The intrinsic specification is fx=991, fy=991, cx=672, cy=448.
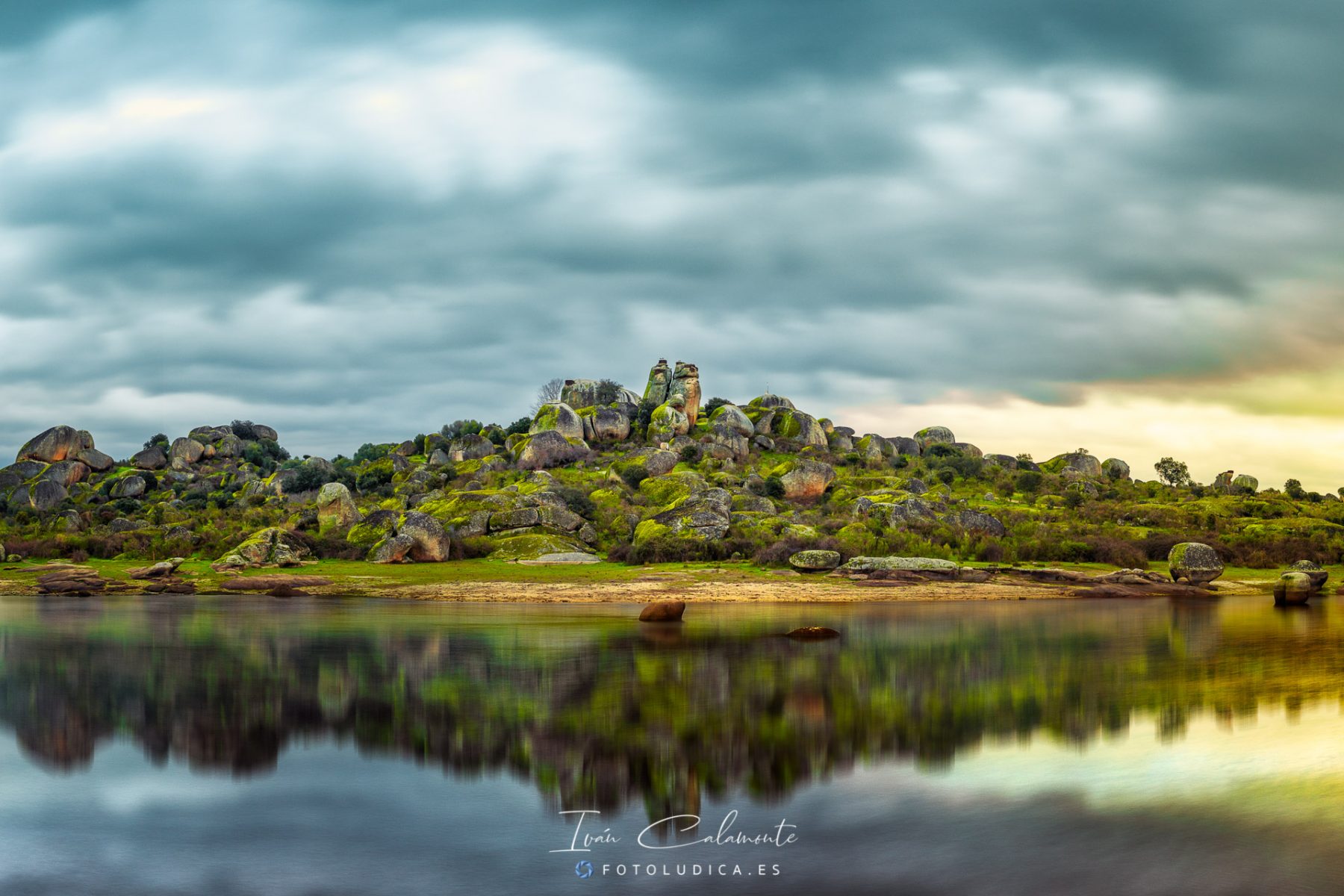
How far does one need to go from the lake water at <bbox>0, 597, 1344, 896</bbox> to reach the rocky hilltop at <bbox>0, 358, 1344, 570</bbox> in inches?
1386

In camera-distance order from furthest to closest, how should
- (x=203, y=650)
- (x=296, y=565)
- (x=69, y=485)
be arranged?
(x=69, y=485) → (x=296, y=565) → (x=203, y=650)

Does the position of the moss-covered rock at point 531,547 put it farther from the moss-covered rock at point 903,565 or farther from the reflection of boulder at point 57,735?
the reflection of boulder at point 57,735

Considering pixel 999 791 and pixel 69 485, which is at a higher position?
pixel 69 485

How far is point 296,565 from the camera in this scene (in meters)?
65.9

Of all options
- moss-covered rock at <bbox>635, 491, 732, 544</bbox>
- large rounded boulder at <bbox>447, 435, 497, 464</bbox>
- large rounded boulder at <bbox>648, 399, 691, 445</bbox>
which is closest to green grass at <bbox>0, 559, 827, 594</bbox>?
moss-covered rock at <bbox>635, 491, 732, 544</bbox>

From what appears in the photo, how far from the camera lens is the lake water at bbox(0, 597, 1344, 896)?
37.4ft

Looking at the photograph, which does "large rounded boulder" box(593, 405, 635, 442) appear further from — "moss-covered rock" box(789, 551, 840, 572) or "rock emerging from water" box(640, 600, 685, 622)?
"rock emerging from water" box(640, 600, 685, 622)

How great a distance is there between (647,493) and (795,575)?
27.5m

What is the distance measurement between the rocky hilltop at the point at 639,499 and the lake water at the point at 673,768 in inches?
1386

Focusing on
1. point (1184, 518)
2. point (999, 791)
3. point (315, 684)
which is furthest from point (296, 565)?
point (1184, 518)

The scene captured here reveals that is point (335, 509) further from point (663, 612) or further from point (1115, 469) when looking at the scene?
point (1115, 469)

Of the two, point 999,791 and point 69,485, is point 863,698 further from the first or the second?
point 69,485

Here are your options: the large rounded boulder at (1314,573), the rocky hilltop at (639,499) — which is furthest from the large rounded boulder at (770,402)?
the large rounded boulder at (1314,573)

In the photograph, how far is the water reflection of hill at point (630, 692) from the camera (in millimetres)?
16734
